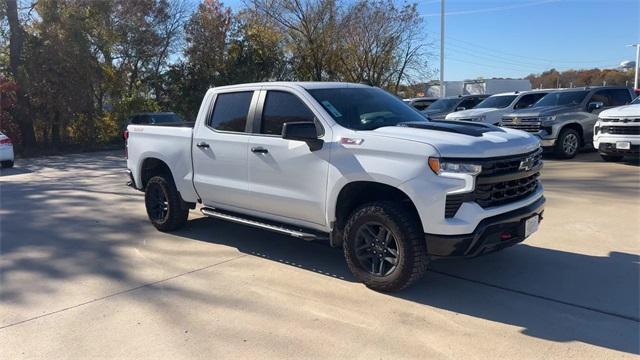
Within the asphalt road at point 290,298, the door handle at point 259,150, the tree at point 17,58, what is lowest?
the asphalt road at point 290,298

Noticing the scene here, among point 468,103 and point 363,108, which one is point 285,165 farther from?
point 468,103

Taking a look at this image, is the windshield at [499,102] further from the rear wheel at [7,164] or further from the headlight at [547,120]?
the rear wheel at [7,164]

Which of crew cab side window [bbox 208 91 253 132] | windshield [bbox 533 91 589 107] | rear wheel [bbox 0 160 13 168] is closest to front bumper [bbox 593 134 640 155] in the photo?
windshield [bbox 533 91 589 107]

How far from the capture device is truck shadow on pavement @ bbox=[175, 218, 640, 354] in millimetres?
4113

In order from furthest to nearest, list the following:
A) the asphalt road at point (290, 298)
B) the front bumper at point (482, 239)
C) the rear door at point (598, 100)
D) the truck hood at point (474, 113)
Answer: the truck hood at point (474, 113) < the rear door at point (598, 100) < the front bumper at point (482, 239) < the asphalt road at point (290, 298)

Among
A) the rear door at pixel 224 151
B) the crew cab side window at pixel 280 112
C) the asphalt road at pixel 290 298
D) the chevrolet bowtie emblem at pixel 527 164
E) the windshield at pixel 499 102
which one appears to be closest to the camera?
the asphalt road at pixel 290 298

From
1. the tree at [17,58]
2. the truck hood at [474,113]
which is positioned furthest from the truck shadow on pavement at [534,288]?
the tree at [17,58]

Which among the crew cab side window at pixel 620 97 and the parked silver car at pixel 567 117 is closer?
the parked silver car at pixel 567 117

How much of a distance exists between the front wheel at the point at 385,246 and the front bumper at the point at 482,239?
0.15 m

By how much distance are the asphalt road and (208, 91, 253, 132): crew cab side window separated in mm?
1464

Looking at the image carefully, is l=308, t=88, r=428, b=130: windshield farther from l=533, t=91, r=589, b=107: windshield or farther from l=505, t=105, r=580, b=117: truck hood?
l=533, t=91, r=589, b=107: windshield

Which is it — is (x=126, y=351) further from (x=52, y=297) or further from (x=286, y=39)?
(x=286, y=39)

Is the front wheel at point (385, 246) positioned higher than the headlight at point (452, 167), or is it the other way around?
the headlight at point (452, 167)

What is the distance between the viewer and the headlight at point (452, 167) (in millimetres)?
4352
